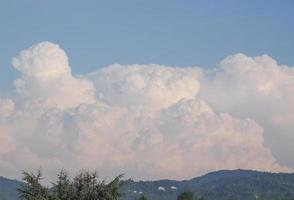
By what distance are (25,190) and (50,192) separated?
8.17 ft

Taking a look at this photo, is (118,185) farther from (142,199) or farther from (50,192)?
(142,199)

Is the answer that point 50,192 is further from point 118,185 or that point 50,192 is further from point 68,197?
point 118,185

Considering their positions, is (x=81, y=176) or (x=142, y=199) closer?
(x=81, y=176)

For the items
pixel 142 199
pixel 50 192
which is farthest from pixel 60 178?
pixel 142 199

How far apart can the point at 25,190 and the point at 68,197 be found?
14.0ft

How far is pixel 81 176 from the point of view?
64.9m

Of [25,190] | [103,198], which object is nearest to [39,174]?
[25,190]

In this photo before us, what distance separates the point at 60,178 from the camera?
64500 mm

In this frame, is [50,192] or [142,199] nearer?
[50,192]

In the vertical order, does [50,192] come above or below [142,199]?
below

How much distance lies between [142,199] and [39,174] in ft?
407

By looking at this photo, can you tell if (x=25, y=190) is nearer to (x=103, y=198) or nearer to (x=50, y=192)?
(x=50, y=192)

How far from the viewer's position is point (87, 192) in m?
Answer: 63.8

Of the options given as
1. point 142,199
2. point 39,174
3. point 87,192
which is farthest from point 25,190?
point 142,199
